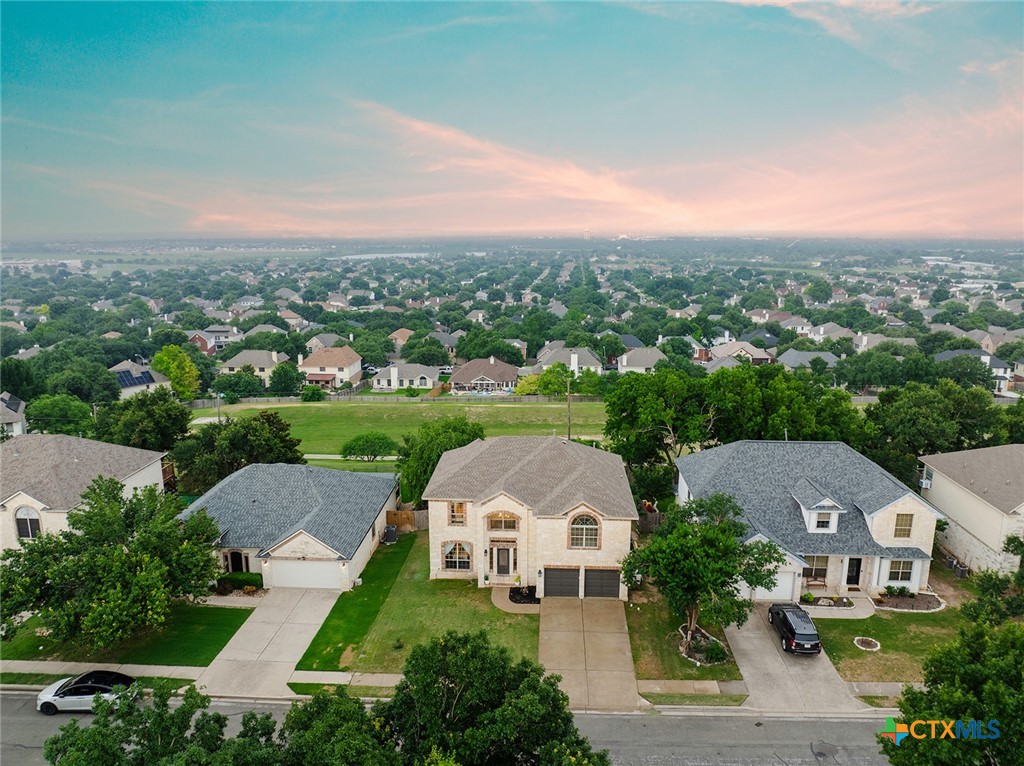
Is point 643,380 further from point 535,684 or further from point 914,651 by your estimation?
point 535,684

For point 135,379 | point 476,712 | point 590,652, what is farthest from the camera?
point 135,379

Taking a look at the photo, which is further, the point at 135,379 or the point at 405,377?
the point at 405,377

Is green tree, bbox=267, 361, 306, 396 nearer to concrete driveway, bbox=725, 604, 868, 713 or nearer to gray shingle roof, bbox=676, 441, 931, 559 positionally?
gray shingle roof, bbox=676, 441, 931, 559

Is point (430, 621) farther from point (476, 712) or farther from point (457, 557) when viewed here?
point (476, 712)

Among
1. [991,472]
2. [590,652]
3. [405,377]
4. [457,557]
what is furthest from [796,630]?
[405,377]

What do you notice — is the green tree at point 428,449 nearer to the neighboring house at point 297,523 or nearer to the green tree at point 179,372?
the neighboring house at point 297,523

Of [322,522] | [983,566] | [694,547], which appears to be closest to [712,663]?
[694,547]
